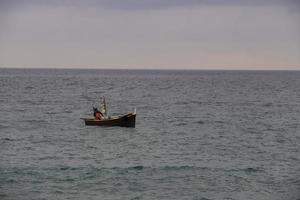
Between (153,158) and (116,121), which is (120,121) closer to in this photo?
(116,121)

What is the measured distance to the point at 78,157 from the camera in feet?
101

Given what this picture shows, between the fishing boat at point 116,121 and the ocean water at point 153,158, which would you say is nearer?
the ocean water at point 153,158

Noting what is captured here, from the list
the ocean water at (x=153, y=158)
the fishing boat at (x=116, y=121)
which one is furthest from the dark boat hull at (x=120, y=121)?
the ocean water at (x=153, y=158)

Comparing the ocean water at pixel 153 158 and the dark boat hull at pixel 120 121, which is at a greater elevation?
the dark boat hull at pixel 120 121

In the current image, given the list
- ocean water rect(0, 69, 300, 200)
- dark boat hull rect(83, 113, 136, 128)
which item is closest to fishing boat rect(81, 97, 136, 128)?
dark boat hull rect(83, 113, 136, 128)

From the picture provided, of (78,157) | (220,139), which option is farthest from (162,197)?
(220,139)

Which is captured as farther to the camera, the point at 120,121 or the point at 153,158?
the point at 120,121

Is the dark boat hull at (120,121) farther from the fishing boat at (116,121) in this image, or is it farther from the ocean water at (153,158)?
the ocean water at (153,158)

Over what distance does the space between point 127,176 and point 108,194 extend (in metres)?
2.93

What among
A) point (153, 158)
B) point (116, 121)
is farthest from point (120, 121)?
point (153, 158)

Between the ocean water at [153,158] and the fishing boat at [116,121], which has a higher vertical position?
the fishing boat at [116,121]

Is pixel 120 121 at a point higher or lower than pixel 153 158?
higher

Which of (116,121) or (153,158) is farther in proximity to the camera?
(116,121)

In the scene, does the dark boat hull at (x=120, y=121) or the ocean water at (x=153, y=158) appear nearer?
the ocean water at (x=153, y=158)
